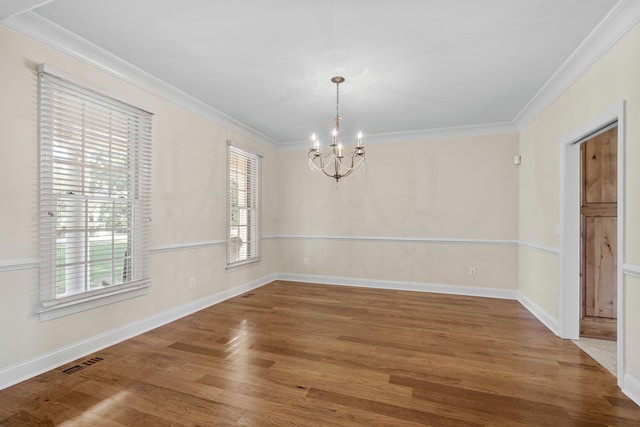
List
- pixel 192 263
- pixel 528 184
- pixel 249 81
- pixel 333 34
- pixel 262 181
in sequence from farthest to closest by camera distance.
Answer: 1. pixel 262 181
2. pixel 528 184
3. pixel 192 263
4. pixel 249 81
5. pixel 333 34

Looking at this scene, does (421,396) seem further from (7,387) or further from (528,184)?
(528,184)

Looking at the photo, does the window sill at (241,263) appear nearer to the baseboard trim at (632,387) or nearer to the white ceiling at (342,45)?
the white ceiling at (342,45)

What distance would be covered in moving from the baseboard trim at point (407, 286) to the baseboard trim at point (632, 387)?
255 cm

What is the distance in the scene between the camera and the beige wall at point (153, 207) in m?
2.13

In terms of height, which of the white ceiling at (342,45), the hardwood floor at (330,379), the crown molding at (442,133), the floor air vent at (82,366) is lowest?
the hardwood floor at (330,379)

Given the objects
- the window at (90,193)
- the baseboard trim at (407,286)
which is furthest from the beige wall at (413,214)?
the window at (90,193)

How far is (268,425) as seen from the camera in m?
1.76

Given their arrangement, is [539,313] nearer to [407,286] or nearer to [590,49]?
[407,286]

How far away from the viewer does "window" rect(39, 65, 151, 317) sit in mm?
2340

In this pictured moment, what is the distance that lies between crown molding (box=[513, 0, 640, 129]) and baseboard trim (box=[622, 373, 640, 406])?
237 cm

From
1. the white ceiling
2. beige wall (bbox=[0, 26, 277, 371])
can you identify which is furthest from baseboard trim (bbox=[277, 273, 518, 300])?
the white ceiling

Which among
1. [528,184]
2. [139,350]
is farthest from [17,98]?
[528,184]

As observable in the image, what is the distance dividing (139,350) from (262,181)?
10.6 ft

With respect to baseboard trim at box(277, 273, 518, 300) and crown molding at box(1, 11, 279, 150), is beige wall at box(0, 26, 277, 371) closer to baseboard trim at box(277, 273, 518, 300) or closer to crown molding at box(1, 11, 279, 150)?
crown molding at box(1, 11, 279, 150)
